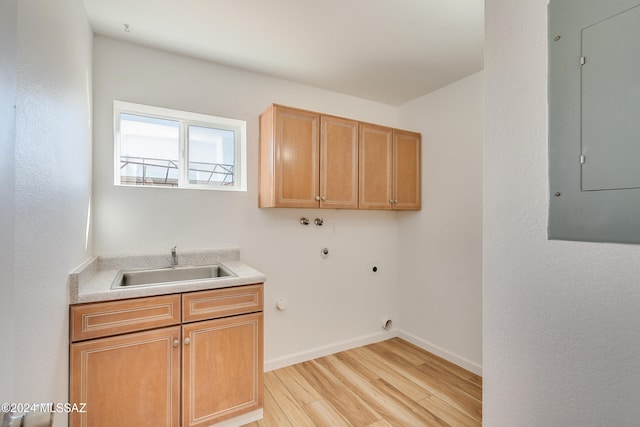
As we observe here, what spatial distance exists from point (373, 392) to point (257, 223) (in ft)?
5.39

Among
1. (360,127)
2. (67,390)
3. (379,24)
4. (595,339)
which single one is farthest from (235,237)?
(595,339)

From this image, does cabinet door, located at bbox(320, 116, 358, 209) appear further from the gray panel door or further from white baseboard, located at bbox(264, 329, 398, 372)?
the gray panel door

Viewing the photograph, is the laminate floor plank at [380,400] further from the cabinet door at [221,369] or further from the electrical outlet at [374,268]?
the electrical outlet at [374,268]

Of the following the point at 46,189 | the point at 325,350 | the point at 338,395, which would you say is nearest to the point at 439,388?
the point at 338,395

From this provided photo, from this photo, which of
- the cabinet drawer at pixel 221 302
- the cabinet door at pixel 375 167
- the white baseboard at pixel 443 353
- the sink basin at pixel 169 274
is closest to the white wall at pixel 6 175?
the cabinet drawer at pixel 221 302

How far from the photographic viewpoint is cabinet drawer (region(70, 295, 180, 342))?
57.9 inches

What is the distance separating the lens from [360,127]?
8.82ft

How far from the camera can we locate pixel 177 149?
236cm

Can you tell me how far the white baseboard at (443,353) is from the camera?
2.53m

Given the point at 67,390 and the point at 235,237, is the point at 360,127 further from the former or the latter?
the point at 67,390

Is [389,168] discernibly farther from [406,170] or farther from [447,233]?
[447,233]

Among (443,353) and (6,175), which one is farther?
(443,353)

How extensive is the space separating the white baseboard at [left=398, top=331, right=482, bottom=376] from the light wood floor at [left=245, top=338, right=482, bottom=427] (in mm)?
50

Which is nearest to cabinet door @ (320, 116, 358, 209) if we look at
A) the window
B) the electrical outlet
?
the window
